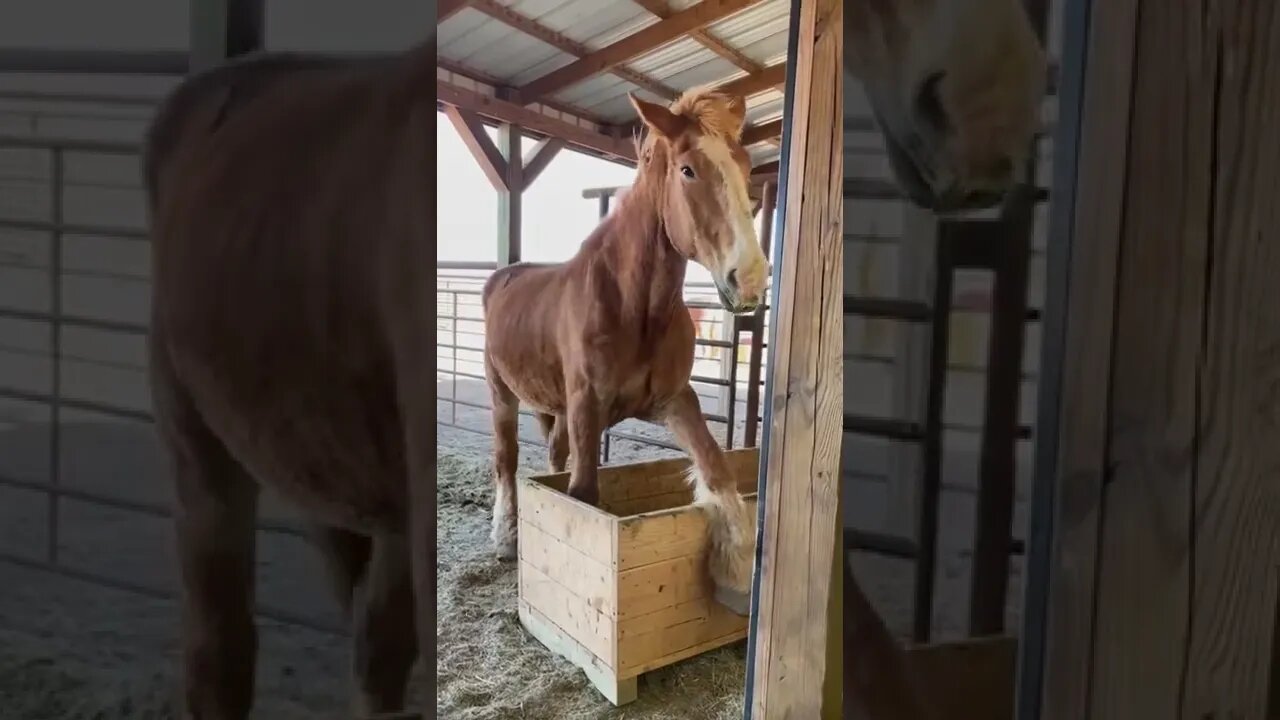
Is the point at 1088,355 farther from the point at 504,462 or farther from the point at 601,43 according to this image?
the point at 601,43

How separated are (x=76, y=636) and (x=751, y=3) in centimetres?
239

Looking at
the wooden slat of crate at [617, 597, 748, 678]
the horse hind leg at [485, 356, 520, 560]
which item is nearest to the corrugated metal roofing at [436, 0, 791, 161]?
the horse hind leg at [485, 356, 520, 560]

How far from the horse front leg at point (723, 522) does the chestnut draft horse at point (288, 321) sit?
4.33 ft

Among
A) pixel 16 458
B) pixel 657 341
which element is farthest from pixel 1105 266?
pixel 657 341

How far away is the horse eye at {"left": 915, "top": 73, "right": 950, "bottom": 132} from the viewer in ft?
2.41

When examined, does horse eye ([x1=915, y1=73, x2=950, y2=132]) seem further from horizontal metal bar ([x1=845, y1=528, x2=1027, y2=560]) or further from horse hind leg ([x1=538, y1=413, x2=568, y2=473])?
horse hind leg ([x1=538, y1=413, x2=568, y2=473])

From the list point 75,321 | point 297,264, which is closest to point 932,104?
point 297,264

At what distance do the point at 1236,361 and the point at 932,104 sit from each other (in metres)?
0.43

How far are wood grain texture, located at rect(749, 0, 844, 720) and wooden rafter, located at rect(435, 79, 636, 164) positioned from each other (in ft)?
7.26

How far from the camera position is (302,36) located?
39 centimetres

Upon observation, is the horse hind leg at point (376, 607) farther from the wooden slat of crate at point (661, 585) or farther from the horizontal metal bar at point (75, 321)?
the wooden slat of crate at point (661, 585)

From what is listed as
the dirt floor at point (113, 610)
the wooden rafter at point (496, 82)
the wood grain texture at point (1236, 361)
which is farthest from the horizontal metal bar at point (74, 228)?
the wooden rafter at point (496, 82)

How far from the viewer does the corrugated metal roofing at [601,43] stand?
2379 mm

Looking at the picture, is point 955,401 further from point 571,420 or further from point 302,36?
point 571,420
